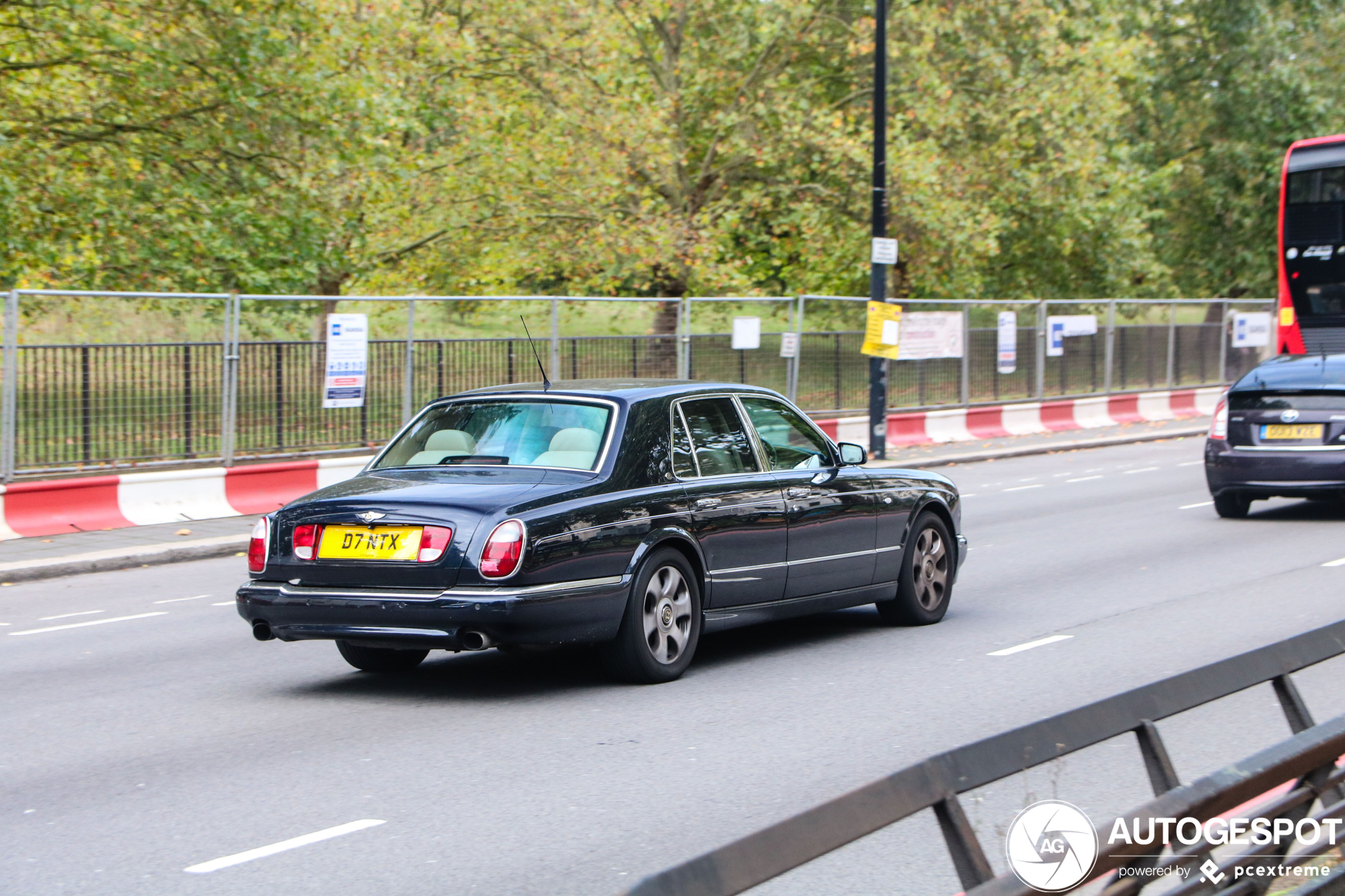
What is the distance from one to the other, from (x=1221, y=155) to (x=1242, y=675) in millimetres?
43022

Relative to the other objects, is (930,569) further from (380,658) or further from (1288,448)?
(1288,448)

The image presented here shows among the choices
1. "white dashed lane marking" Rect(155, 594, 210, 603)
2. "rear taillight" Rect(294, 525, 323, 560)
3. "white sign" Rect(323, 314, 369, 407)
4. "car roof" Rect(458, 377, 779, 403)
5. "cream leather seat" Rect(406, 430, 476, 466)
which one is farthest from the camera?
"white sign" Rect(323, 314, 369, 407)

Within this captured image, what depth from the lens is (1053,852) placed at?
2.98 meters

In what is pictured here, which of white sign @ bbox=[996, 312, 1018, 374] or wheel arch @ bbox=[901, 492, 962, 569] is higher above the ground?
white sign @ bbox=[996, 312, 1018, 374]

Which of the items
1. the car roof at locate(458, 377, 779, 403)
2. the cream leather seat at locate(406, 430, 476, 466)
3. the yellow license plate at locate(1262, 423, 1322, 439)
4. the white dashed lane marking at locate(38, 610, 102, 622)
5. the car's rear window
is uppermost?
the car roof at locate(458, 377, 779, 403)

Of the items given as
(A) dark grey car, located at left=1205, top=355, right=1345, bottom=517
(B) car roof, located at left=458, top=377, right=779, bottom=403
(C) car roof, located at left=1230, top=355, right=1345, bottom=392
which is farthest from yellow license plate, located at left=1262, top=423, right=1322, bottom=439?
(B) car roof, located at left=458, top=377, right=779, bottom=403

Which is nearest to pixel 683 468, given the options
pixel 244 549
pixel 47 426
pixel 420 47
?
pixel 244 549

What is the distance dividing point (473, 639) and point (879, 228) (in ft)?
55.3

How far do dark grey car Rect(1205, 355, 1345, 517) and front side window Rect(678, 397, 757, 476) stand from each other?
788 centimetres

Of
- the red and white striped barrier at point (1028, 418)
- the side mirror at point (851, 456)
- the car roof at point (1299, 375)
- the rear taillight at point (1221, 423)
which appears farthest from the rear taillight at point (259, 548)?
the red and white striped barrier at point (1028, 418)

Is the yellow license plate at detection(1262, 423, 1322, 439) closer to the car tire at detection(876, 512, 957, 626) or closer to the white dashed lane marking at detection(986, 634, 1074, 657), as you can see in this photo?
the car tire at detection(876, 512, 957, 626)

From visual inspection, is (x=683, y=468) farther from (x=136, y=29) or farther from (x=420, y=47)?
(x=420, y=47)

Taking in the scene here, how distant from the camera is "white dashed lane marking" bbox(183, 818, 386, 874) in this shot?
4832 mm

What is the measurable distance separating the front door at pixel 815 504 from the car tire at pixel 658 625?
85cm
